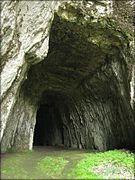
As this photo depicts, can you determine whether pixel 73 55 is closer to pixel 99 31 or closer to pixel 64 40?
pixel 64 40

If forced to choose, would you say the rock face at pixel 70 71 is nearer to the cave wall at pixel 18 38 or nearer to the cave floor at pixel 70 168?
the cave wall at pixel 18 38

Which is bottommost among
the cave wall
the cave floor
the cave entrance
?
the cave floor

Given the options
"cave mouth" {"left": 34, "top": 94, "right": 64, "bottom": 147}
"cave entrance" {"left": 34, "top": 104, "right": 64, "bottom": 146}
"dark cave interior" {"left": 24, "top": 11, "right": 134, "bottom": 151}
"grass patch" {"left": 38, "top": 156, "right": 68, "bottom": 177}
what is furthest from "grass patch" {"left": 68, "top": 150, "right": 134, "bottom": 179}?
"cave entrance" {"left": 34, "top": 104, "right": 64, "bottom": 146}

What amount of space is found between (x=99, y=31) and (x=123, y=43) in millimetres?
1254

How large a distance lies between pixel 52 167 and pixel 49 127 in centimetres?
1728

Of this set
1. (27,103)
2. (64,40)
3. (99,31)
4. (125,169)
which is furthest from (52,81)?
(125,169)

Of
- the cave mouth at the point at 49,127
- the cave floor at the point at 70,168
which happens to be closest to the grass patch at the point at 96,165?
the cave floor at the point at 70,168

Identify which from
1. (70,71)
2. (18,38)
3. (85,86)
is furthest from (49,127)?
(18,38)

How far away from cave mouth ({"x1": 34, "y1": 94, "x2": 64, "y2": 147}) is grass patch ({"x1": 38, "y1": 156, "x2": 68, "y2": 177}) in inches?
500

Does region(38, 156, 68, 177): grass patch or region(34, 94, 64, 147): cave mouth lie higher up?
region(34, 94, 64, 147): cave mouth

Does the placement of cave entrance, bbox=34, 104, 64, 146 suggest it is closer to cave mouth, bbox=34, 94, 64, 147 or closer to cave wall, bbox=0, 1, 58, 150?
cave mouth, bbox=34, 94, 64, 147

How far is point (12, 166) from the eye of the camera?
9.26m

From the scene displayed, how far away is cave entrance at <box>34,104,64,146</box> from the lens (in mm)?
23983

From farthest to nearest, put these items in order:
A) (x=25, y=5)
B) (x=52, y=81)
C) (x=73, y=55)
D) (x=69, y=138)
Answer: (x=69, y=138) < (x=52, y=81) < (x=73, y=55) < (x=25, y=5)
